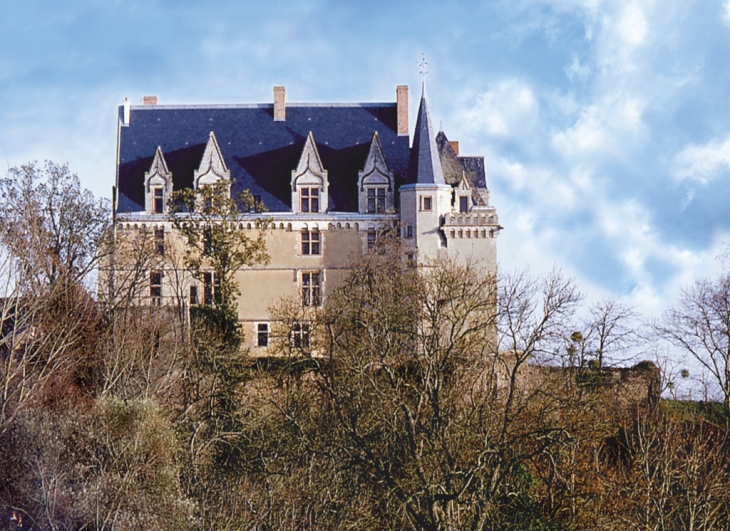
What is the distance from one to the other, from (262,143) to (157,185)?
3989 millimetres

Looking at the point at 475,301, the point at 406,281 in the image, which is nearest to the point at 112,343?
the point at 406,281

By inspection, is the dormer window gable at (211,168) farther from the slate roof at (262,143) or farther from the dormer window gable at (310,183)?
the dormer window gable at (310,183)

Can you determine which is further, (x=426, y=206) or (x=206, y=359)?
(x=426, y=206)

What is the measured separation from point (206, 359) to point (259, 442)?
6.51m

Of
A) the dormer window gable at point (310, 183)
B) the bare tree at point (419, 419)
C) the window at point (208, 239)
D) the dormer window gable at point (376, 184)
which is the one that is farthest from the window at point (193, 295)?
the bare tree at point (419, 419)

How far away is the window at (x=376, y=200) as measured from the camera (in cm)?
4312

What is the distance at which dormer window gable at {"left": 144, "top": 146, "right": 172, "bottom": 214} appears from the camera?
141ft

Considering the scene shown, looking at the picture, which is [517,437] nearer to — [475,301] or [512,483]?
[512,483]

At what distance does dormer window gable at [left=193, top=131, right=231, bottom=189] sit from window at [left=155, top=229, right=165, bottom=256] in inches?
78.9

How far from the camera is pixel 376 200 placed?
43.1 meters

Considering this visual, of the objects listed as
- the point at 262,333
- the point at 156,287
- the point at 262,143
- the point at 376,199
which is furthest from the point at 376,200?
the point at 156,287

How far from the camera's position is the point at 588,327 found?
36500mm

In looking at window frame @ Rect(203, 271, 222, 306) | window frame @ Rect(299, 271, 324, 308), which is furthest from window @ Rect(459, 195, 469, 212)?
window frame @ Rect(203, 271, 222, 306)

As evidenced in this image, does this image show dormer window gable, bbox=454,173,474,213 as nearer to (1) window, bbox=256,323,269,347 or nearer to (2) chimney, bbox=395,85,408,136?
(2) chimney, bbox=395,85,408,136
